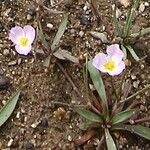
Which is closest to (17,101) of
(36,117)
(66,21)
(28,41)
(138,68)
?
(36,117)

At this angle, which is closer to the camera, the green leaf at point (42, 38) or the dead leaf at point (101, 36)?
the green leaf at point (42, 38)

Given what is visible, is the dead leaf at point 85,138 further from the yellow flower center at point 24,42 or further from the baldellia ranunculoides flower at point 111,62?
the yellow flower center at point 24,42

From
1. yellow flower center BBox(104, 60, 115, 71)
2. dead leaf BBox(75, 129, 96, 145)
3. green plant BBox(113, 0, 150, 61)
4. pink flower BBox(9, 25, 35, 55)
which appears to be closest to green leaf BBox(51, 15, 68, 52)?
pink flower BBox(9, 25, 35, 55)

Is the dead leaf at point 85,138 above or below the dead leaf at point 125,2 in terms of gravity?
below

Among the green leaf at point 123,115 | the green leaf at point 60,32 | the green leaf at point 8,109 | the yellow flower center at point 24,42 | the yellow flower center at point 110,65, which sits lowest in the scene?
the green leaf at point 123,115

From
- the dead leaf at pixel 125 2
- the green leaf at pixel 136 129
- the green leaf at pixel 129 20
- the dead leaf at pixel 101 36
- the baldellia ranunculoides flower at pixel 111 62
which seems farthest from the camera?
the dead leaf at pixel 125 2

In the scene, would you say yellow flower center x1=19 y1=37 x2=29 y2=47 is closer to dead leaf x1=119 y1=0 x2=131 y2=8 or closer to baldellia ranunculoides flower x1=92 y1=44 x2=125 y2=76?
baldellia ranunculoides flower x1=92 y1=44 x2=125 y2=76

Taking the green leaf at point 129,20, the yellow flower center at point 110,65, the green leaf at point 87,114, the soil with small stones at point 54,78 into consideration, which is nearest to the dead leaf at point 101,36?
the soil with small stones at point 54,78
